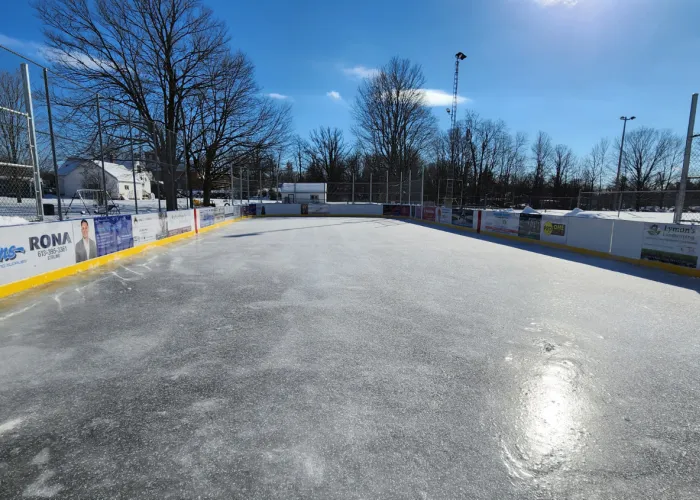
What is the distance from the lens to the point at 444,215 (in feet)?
74.0

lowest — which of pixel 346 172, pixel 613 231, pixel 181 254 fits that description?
pixel 181 254

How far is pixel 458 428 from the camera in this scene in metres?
2.63

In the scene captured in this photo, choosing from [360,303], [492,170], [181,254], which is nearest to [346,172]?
[492,170]

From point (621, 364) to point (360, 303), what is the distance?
3.42m

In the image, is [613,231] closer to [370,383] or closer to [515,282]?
[515,282]

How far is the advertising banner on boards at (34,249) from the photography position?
6.45m

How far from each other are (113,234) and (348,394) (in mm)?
9995

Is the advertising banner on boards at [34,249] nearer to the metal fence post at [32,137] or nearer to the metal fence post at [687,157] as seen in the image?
the metal fence post at [32,137]

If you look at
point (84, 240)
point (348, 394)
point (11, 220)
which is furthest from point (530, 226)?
point (11, 220)

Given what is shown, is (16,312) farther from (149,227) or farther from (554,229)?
(554,229)

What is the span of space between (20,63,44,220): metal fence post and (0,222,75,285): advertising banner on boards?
66 centimetres

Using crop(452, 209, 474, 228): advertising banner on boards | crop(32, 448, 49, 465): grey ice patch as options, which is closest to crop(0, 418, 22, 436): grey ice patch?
crop(32, 448, 49, 465): grey ice patch

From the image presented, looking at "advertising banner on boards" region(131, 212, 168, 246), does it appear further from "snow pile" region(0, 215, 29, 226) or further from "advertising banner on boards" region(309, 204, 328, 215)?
"advertising banner on boards" region(309, 204, 328, 215)

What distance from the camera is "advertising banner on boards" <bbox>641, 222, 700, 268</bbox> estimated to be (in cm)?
886
